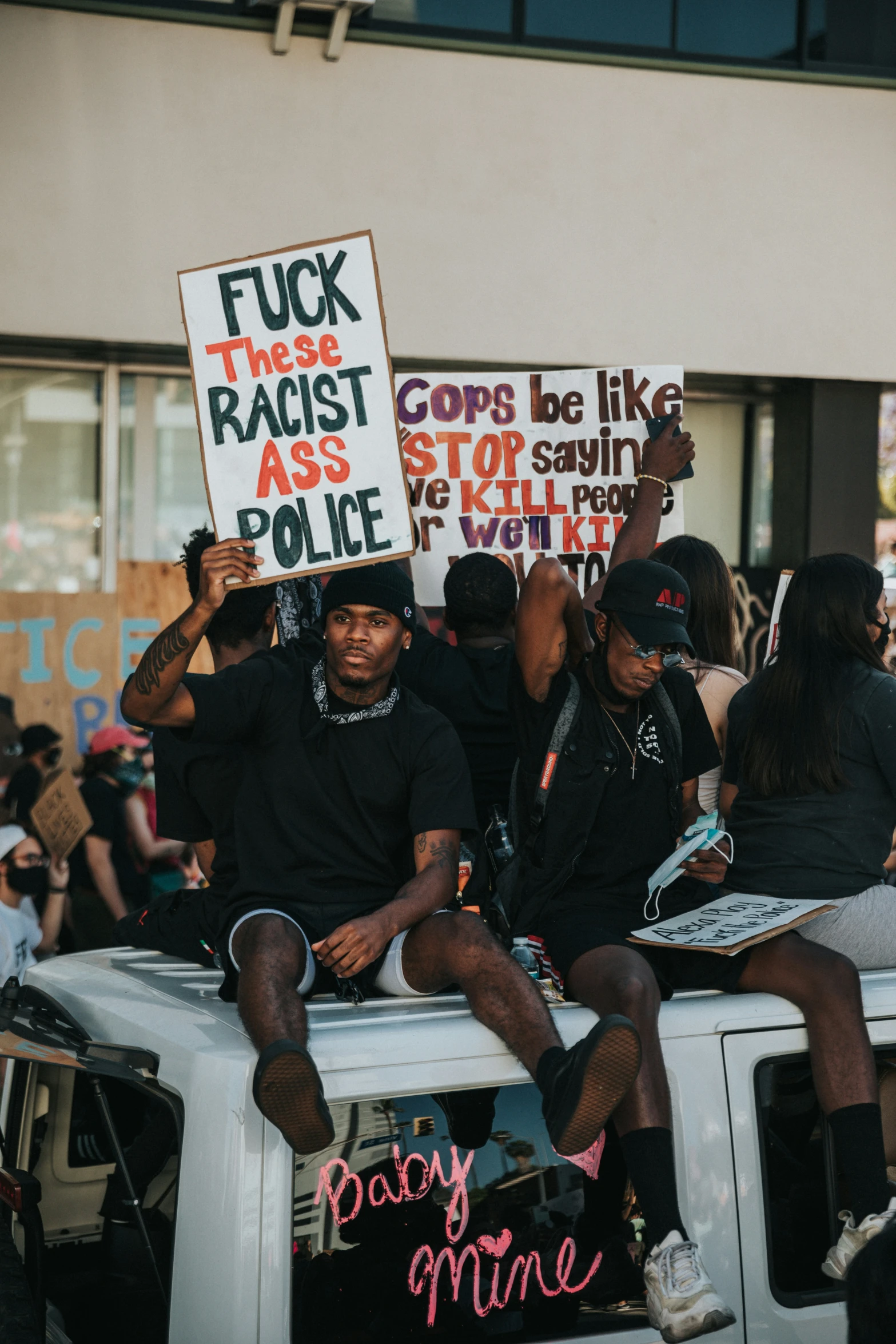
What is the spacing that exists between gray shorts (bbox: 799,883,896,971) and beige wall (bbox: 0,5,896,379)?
17.9 ft

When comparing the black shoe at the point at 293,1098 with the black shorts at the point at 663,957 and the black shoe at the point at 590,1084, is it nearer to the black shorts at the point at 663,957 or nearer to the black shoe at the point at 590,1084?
the black shoe at the point at 590,1084

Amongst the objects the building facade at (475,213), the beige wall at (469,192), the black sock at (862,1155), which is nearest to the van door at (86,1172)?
the black sock at (862,1155)

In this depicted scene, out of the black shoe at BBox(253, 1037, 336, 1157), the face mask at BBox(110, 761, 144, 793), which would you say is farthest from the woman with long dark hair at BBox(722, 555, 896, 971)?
the face mask at BBox(110, 761, 144, 793)

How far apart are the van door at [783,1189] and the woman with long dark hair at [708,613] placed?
152cm

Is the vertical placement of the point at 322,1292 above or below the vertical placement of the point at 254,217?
below

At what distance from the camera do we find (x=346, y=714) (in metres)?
3.31

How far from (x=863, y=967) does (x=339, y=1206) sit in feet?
5.15

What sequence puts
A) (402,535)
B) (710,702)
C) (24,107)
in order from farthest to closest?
1. (24,107)
2. (710,702)
3. (402,535)

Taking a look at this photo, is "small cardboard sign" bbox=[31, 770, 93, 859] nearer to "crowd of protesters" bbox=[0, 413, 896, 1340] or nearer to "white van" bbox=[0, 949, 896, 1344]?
"crowd of protesters" bbox=[0, 413, 896, 1340]

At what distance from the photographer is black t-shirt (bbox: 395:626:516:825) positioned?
411 centimetres

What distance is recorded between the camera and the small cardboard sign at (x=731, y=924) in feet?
9.82

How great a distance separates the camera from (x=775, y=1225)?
2600 millimetres

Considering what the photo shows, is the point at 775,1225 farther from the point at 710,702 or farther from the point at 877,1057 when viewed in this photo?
the point at 710,702

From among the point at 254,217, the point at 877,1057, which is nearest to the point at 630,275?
the point at 254,217
